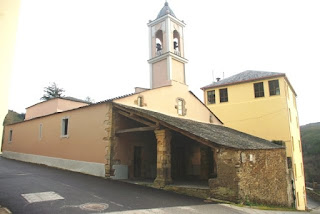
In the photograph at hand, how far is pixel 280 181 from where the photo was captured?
11.6 m

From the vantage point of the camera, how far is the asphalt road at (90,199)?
21.0ft

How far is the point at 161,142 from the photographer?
10445 mm

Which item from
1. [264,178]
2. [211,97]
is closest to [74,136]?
[264,178]

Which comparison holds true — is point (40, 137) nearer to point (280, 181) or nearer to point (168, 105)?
point (168, 105)

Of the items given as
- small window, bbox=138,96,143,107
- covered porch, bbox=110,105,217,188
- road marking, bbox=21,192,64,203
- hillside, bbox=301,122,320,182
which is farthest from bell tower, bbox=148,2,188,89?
hillside, bbox=301,122,320,182

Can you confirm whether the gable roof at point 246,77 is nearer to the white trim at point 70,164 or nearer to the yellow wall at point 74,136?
the yellow wall at point 74,136

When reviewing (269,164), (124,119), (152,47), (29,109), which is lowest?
(269,164)

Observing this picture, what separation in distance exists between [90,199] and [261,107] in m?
16.9

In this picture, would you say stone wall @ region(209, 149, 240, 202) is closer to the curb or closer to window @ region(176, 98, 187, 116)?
the curb

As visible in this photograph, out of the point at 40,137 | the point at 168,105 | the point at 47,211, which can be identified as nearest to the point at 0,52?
the point at 47,211

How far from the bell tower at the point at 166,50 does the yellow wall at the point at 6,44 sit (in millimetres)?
14562

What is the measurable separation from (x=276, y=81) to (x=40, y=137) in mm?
19228

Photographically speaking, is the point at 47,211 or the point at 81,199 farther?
the point at 81,199

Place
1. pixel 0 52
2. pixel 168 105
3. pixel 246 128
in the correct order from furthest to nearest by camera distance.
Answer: pixel 246 128
pixel 168 105
pixel 0 52
